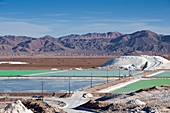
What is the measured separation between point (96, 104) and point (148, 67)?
48.3 meters

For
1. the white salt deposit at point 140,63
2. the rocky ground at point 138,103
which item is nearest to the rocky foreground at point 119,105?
the rocky ground at point 138,103

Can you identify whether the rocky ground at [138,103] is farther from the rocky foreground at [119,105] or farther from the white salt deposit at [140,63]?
the white salt deposit at [140,63]

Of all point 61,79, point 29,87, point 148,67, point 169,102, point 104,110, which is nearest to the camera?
point 104,110

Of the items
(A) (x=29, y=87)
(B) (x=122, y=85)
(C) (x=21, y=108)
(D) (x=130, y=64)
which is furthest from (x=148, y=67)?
(C) (x=21, y=108)

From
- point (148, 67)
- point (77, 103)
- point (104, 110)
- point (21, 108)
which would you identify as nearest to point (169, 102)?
point (104, 110)

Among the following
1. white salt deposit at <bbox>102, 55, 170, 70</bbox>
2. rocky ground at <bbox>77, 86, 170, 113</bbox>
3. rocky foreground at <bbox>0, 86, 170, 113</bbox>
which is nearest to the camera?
rocky foreground at <bbox>0, 86, 170, 113</bbox>

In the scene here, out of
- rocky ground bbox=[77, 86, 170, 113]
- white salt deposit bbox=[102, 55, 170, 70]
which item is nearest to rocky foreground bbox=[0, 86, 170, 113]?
rocky ground bbox=[77, 86, 170, 113]

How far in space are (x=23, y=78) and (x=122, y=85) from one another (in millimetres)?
14380

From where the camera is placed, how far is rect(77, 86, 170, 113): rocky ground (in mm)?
24359

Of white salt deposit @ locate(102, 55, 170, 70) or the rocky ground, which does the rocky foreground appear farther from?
white salt deposit @ locate(102, 55, 170, 70)

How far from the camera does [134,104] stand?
26.3 meters

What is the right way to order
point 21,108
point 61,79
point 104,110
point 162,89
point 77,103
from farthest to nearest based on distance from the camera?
point 61,79 → point 162,89 → point 77,103 → point 104,110 → point 21,108

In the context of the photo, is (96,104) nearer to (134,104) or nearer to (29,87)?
(134,104)

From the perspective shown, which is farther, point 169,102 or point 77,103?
point 77,103
